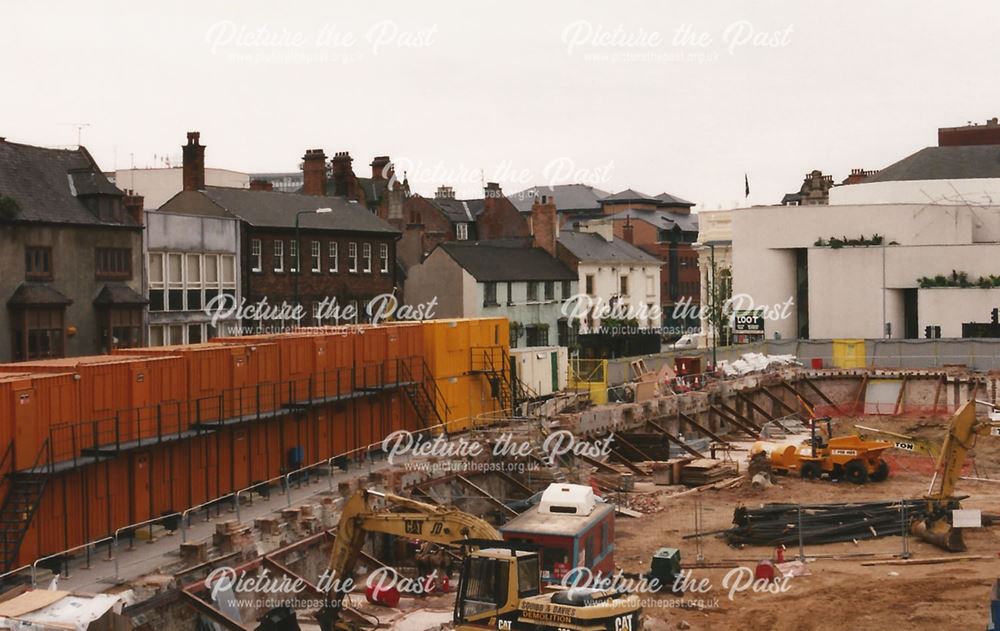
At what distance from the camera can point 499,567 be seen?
73.1 feet

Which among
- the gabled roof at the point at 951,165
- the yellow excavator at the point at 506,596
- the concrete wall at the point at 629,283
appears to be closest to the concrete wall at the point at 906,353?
the concrete wall at the point at 629,283

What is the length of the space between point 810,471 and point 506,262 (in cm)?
3222

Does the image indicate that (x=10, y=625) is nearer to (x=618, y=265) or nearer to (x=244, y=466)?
(x=244, y=466)

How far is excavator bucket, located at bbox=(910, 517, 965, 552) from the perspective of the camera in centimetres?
3453

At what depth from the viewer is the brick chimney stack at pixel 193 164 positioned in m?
57.5

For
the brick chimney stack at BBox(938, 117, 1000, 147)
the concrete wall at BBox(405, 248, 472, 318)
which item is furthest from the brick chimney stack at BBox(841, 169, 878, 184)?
the concrete wall at BBox(405, 248, 472, 318)

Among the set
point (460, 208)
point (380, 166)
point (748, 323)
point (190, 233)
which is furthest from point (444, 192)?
point (190, 233)

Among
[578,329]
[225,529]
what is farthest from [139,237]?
[578,329]

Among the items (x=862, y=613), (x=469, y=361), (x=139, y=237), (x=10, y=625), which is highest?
(x=139, y=237)

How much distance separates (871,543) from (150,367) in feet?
72.3

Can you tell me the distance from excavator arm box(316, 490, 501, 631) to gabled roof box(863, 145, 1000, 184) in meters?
77.3

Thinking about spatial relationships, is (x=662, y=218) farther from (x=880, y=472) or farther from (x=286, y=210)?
(x=880, y=472)

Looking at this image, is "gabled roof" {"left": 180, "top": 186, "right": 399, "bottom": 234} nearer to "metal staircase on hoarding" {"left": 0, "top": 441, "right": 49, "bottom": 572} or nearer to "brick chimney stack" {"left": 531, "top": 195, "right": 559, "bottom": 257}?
"brick chimney stack" {"left": 531, "top": 195, "right": 559, "bottom": 257}

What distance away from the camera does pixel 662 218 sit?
132 meters
